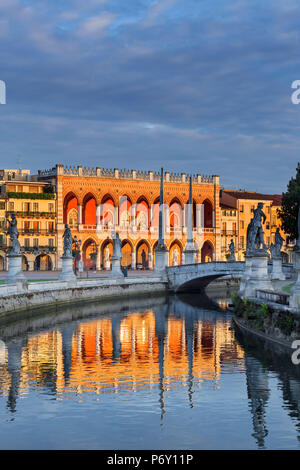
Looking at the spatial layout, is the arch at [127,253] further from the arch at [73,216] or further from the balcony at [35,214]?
the balcony at [35,214]

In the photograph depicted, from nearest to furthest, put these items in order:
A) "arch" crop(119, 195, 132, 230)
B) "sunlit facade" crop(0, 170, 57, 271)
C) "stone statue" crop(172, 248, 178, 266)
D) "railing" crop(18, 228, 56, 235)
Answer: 1. "sunlit facade" crop(0, 170, 57, 271)
2. "railing" crop(18, 228, 56, 235)
3. "arch" crop(119, 195, 132, 230)
4. "stone statue" crop(172, 248, 178, 266)

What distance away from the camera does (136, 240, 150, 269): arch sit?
92381mm

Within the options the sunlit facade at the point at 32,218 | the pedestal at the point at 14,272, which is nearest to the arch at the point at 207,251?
the sunlit facade at the point at 32,218

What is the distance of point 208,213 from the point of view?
97062mm

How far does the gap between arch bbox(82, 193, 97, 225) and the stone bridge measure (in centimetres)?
2900

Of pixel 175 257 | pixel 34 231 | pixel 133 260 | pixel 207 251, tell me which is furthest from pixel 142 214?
pixel 34 231

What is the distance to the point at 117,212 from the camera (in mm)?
88562

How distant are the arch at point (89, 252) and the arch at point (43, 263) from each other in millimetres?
3692

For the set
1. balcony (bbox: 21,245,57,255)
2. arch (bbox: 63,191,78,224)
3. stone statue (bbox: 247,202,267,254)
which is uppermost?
arch (bbox: 63,191,78,224)

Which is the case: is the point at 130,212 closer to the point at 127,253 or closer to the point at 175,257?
the point at 127,253

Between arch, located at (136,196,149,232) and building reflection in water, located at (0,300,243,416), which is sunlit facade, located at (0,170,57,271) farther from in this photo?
building reflection in water, located at (0,300,243,416)

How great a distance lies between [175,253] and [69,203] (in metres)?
15.3

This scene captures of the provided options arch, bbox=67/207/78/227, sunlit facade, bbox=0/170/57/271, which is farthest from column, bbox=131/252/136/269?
sunlit facade, bbox=0/170/57/271

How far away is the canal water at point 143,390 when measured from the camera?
649 inches
